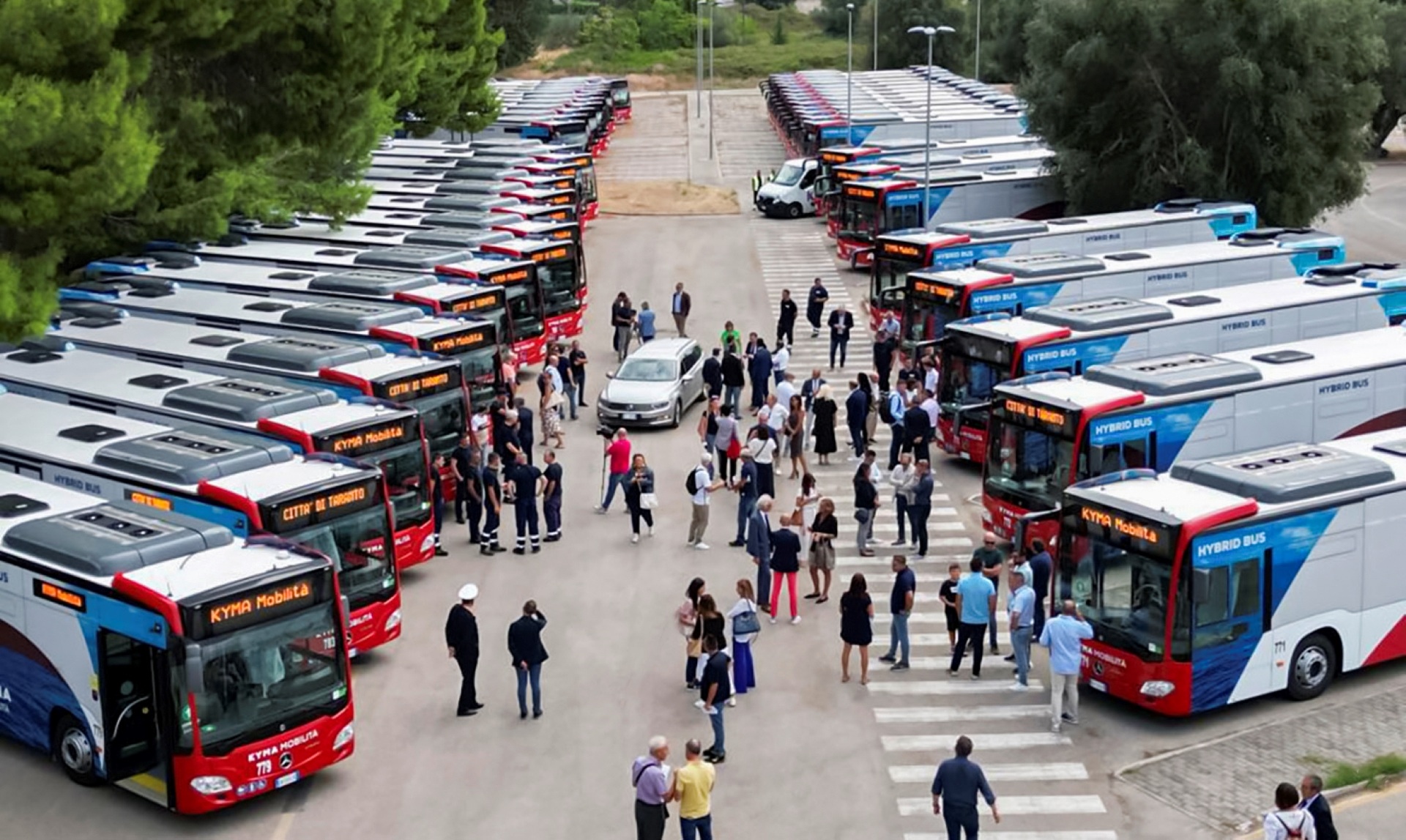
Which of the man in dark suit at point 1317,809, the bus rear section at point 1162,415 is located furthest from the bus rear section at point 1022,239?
the man in dark suit at point 1317,809

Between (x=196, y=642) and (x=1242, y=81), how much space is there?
37635 millimetres

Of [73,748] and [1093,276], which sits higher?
[1093,276]

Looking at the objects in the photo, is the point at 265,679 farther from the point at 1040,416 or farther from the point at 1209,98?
the point at 1209,98

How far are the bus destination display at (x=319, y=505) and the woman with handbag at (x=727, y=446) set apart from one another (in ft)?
27.7

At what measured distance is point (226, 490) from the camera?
19.6 meters

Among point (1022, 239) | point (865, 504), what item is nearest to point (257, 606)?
point (865, 504)

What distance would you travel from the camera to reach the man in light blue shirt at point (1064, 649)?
18016mm

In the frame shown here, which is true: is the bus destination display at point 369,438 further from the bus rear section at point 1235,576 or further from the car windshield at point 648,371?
the car windshield at point 648,371

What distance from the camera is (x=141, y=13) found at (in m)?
26.0

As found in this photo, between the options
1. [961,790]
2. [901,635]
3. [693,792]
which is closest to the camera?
[961,790]

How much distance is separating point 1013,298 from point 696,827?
19381mm

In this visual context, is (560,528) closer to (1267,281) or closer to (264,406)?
(264,406)

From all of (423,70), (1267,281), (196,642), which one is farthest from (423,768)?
(423,70)

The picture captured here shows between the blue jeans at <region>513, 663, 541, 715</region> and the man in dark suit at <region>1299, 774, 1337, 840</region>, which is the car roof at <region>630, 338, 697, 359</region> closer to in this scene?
the blue jeans at <region>513, 663, 541, 715</region>
